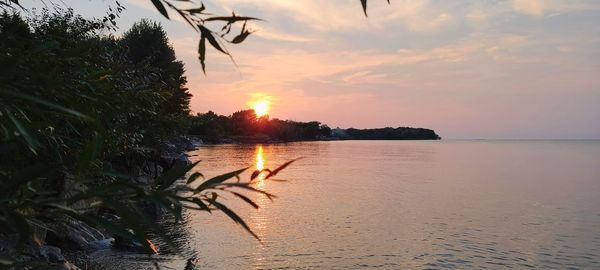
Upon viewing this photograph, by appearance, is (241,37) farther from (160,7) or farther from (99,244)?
(99,244)

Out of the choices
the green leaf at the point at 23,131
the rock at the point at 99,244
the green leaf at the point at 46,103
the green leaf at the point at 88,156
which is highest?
the green leaf at the point at 46,103

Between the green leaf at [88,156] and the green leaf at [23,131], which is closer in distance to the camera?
the green leaf at [23,131]

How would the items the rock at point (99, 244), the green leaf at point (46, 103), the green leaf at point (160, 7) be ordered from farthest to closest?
the rock at point (99, 244) → the green leaf at point (160, 7) → the green leaf at point (46, 103)

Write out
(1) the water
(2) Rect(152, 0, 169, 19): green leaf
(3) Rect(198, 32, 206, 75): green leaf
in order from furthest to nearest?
(1) the water → (3) Rect(198, 32, 206, 75): green leaf → (2) Rect(152, 0, 169, 19): green leaf

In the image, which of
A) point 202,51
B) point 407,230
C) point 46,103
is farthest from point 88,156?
point 407,230

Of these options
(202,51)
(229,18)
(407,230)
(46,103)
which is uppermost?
(229,18)

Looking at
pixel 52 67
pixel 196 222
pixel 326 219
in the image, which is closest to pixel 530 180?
pixel 326 219

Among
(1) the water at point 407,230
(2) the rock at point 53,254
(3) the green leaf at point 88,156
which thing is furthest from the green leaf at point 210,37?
(1) the water at point 407,230

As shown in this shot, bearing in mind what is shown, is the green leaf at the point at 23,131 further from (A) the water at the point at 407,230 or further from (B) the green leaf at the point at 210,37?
(A) the water at the point at 407,230

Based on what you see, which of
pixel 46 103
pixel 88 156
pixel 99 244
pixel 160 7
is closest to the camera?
pixel 46 103

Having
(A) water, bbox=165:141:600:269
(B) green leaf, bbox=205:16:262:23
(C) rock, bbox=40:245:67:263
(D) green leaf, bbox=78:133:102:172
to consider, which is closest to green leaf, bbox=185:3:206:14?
(B) green leaf, bbox=205:16:262:23

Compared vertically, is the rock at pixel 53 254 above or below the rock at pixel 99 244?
above


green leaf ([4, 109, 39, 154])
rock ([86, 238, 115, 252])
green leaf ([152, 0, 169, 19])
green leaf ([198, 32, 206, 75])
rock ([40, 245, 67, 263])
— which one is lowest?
rock ([86, 238, 115, 252])

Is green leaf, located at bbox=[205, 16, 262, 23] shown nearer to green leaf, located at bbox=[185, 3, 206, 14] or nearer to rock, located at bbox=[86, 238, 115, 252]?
green leaf, located at bbox=[185, 3, 206, 14]
